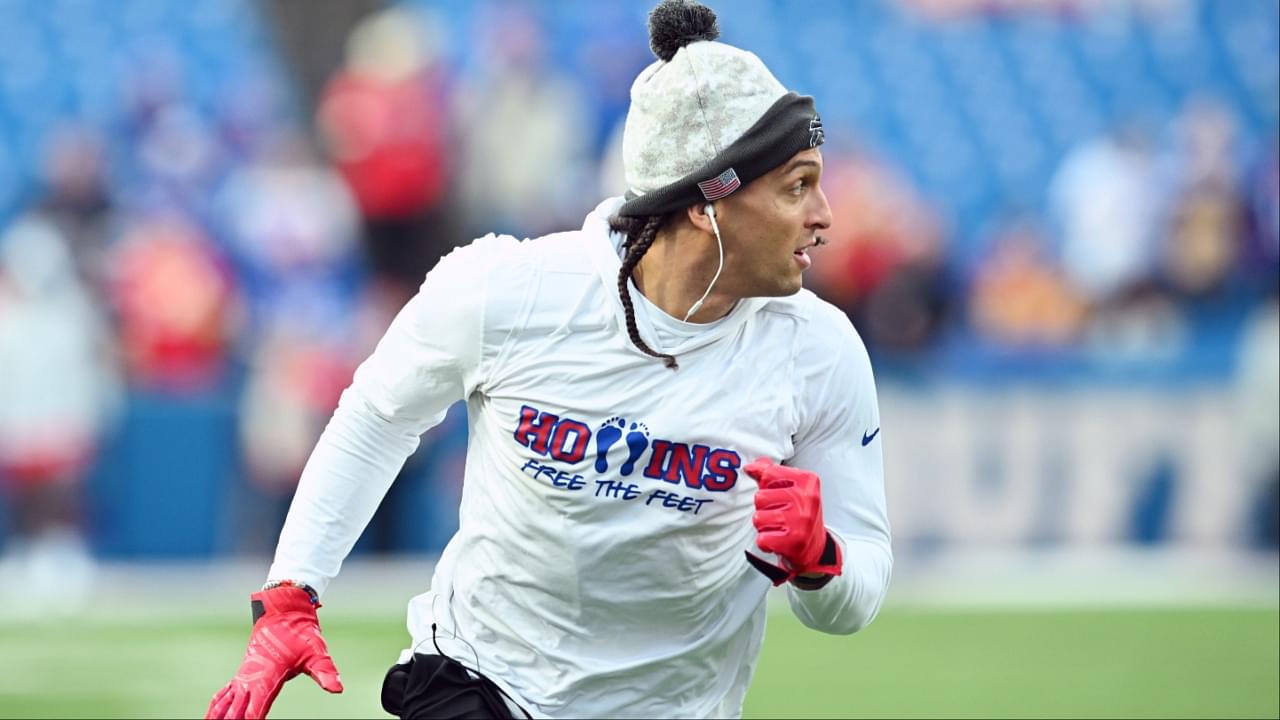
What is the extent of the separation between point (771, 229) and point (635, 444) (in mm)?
508

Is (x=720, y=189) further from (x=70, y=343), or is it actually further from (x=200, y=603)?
(x=70, y=343)

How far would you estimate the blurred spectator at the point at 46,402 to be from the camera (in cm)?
1161

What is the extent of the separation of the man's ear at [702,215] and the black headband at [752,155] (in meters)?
0.01

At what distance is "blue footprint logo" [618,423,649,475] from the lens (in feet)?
12.4

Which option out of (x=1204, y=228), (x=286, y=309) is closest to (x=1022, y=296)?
(x=1204, y=228)

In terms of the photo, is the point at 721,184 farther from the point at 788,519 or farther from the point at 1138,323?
the point at 1138,323

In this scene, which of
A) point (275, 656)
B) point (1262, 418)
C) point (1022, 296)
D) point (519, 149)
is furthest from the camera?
point (519, 149)

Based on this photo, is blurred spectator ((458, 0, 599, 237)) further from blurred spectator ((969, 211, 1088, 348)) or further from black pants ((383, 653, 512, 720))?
black pants ((383, 653, 512, 720))

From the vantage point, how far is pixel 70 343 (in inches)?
466

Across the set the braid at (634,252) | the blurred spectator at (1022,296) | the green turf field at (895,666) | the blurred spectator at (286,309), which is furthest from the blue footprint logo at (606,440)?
the blurred spectator at (1022,296)

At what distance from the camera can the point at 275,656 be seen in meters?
3.87

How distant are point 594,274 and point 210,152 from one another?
1026 cm

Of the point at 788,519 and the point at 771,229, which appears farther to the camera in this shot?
the point at 771,229

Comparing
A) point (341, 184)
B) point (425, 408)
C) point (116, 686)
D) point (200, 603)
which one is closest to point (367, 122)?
point (341, 184)
